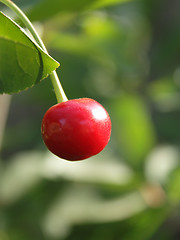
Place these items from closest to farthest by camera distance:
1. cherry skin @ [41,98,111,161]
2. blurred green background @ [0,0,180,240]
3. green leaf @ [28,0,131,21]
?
cherry skin @ [41,98,111,161] → green leaf @ [28,0,131,21] → blurred green background @ [0,0,180,240]

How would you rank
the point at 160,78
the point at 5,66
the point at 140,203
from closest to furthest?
the point at 5,66 → the point at 140,203 → the point at 160,78

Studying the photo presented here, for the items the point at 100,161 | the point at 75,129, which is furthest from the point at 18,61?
the point at 100,161

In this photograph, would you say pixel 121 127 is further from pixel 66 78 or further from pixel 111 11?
pixel 111 11

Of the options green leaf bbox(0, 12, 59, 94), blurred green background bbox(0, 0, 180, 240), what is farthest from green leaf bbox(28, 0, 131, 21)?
blurred green background bbox(0, 0, 180, 240)

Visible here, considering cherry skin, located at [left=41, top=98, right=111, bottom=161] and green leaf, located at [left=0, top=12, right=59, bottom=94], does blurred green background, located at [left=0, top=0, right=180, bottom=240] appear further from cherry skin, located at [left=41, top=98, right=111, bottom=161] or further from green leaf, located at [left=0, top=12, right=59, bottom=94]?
cherry skin, located at [left=41, top=98, right=111, bottom=161]

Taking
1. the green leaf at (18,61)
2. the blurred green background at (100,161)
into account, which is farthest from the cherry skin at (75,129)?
the blurred green background at (100,161)

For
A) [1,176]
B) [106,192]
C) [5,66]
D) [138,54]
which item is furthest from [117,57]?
[5,66]
